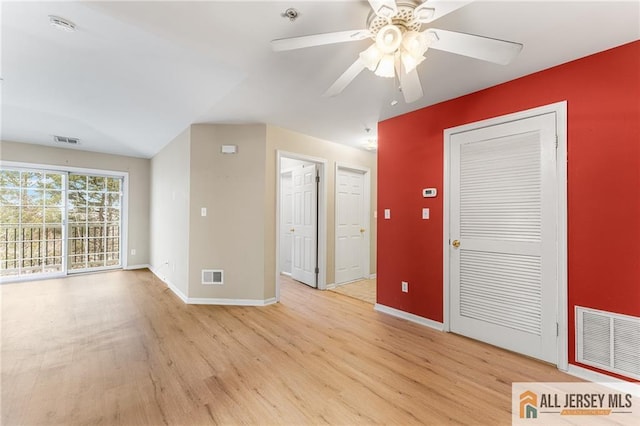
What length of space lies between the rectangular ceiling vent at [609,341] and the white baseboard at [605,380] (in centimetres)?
5

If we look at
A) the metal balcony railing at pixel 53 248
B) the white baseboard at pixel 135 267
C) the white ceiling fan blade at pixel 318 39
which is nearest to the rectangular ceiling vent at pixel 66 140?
the metal balcony railing at pixel 53 248

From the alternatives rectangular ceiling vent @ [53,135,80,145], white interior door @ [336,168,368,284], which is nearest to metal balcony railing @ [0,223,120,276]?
rectangular ceiling vent @ [53,135,80,145]

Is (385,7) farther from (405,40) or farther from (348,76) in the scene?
(348,76)

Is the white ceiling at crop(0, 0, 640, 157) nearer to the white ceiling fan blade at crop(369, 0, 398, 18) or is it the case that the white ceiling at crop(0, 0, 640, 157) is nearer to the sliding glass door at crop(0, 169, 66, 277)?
A: the white ceiling fan blade at crop(369, 0, 398, 18)

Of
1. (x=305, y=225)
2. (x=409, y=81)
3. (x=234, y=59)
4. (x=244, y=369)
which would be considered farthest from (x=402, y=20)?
(x=305, y=225)

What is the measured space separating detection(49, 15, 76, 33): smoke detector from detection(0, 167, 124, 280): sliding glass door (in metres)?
4.53

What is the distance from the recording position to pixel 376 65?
4.95 feet

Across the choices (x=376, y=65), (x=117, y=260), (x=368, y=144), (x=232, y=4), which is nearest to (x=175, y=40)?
(x=232, y=4)

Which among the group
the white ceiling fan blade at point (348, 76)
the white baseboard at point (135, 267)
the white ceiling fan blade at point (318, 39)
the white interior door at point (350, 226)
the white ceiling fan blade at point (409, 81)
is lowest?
the white baseboard at point (135, 267)

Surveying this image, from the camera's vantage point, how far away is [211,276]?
11.8ft

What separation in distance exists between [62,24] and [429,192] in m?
3.31

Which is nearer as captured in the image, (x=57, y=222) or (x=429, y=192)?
(x=429, y=192)

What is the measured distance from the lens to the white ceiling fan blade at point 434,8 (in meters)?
1.15

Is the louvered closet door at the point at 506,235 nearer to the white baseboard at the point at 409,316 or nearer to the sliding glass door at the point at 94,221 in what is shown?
the white baseboard at the point at 409,316
